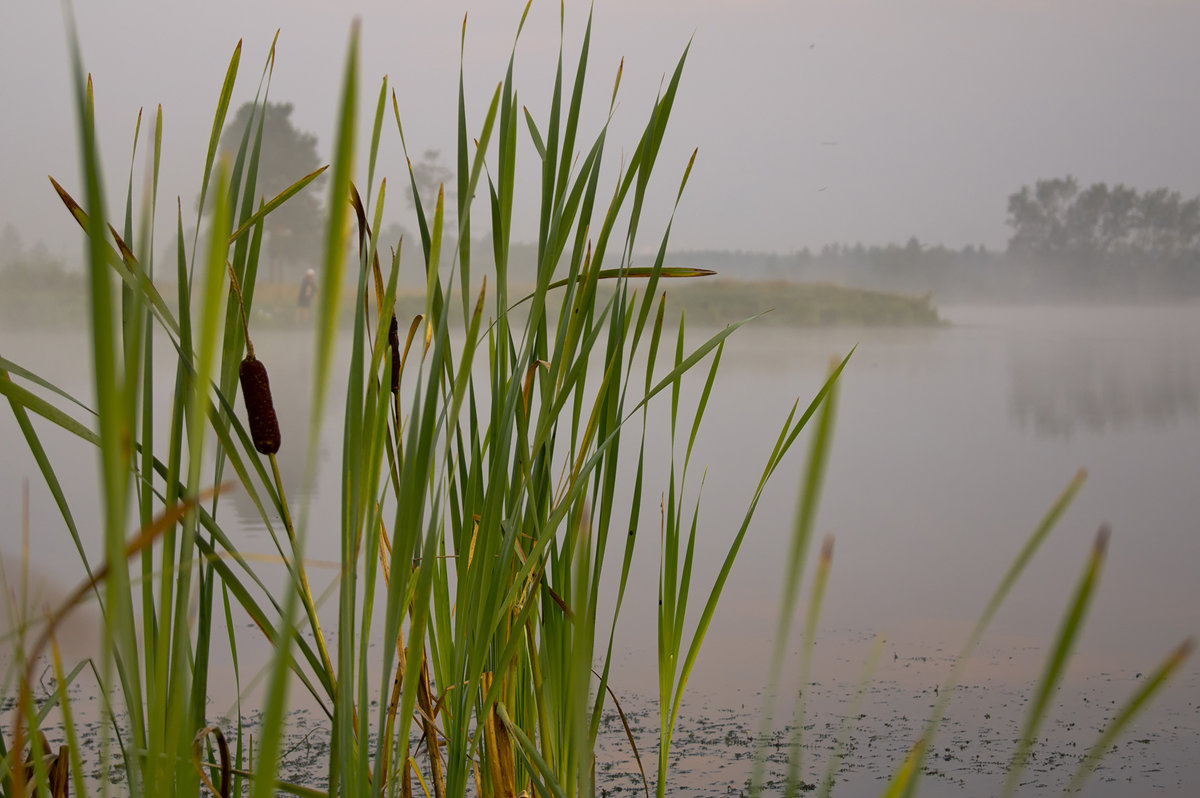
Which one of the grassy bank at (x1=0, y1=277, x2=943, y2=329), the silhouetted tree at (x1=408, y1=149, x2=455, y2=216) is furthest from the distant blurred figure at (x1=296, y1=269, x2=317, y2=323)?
the silhouetted tree at (x1=408, y1=149, x2=455, y2=216)

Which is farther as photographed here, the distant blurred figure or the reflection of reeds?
the distant blurred figure

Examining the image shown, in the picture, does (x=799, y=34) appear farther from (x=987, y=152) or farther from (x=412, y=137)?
(x=412, y=137)

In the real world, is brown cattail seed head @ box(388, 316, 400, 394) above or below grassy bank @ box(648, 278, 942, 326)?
below

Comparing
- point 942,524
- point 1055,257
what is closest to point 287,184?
point 942,524

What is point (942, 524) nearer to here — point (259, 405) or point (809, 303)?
point (809, 303)

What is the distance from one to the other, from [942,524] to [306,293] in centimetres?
241

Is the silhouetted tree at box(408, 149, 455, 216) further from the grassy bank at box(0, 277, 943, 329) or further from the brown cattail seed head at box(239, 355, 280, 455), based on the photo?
the brown cattail seed head at box(239, 355, 280, 455)

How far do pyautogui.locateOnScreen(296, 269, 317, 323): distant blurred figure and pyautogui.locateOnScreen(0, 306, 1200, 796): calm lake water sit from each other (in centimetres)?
10

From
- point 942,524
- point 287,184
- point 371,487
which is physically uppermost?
point 287,184

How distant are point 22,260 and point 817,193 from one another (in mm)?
3086

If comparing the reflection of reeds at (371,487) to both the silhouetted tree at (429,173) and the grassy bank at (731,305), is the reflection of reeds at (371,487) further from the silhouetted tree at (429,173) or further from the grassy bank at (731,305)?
the grassy bank at (731,305)

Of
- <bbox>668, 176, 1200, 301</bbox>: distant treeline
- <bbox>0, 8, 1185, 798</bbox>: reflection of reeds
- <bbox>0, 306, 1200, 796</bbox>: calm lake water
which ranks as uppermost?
<bbox>668, 176, 1200, 301</bbox>: distant treeline

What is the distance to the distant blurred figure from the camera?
134 inches

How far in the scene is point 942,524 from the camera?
3.23 meters
